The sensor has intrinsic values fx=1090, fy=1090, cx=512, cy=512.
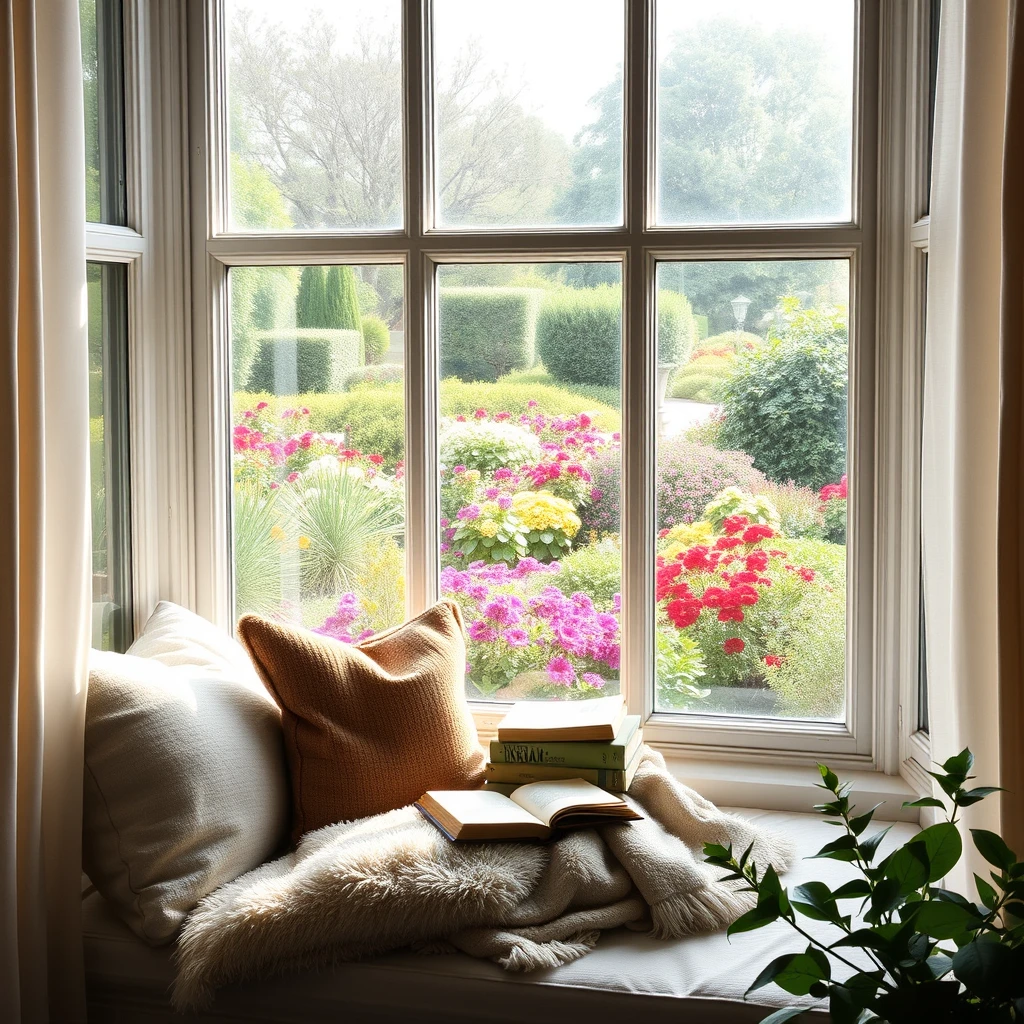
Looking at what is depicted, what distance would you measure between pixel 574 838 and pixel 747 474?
882 mm

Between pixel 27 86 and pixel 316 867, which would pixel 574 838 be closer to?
pixel 316 867

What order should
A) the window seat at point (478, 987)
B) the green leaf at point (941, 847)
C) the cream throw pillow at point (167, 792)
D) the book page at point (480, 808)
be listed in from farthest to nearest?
the book page at point (480, 808), the cream throw pillow at point (167, 792), the window seat at point (478, 987), the green leaf at point (941, 847)

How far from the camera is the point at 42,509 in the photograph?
1.67 metres

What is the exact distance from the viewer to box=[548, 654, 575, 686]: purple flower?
7.87ft

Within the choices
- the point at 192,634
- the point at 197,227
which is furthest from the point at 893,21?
the point at 192,634

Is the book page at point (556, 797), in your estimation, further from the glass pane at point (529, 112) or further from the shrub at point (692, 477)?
the glass pane at point (529, 112)

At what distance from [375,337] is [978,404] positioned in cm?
134

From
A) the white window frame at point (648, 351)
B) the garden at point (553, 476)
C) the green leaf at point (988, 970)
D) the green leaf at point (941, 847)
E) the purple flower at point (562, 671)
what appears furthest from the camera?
the purple flower at point (562, 671)

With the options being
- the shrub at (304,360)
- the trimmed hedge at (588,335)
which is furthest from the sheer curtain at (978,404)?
the shrub at (304,360)

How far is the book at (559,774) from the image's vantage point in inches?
79.0

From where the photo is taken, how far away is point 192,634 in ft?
7.13

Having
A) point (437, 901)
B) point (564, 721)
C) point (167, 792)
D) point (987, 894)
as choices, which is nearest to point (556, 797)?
point (564, 721)

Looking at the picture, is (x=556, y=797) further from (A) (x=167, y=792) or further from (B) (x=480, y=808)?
(A) (x=167, y=792)

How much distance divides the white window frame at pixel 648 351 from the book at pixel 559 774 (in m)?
0.35
